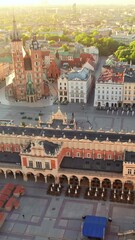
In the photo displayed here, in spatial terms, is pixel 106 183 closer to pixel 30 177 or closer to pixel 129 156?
pixel 129 156

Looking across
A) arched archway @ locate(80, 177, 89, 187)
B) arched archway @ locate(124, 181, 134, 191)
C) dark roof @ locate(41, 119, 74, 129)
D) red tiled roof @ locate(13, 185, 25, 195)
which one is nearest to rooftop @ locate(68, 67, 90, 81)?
dark roof @ locate(41, 119, 74, 129)

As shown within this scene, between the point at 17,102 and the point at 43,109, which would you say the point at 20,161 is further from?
the point at 17,102

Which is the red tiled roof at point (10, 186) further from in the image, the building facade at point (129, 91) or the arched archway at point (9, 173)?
the building facade at point (129, 91)

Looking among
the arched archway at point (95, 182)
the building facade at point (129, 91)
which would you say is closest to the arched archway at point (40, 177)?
the arched archway at point (95, 182)

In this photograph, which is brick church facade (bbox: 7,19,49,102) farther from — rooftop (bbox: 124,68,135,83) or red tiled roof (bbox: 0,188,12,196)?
red tiled roof (bbox: 0,188,12,196)

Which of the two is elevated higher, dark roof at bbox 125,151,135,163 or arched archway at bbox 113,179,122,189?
dark roof at bbox 125,151,135,163

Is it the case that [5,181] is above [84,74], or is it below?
below

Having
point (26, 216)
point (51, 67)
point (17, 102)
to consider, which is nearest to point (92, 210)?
point (26, 216)
